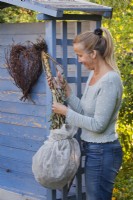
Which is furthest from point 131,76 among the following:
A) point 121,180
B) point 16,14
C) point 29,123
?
point 16,14

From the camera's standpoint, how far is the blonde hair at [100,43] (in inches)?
145

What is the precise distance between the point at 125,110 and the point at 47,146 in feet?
8.28

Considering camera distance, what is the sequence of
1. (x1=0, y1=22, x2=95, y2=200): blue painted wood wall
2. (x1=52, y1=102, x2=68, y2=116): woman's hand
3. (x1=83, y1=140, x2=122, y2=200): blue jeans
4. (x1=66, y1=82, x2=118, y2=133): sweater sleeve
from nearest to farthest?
(x1=66, y1=82, x2=118, y2=133): sweater sleeve < (x1=83, y1=140, x2=122, y2=200): blue jeans < (x1=52, y1=102, x2=68, y2=116): woman's hand < (x1=0, y1=22, x2=95, y2=200): blue painted wood wall

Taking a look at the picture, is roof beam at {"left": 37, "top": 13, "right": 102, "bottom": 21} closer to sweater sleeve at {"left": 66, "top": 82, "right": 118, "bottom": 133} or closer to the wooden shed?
the wooden shed

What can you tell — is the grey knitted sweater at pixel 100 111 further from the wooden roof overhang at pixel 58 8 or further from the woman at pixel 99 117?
the wooden roof overhang at pixel 58 8

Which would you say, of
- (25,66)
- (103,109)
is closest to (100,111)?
(103,109)

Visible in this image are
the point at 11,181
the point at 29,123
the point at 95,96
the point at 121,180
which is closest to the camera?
the point at 95,96

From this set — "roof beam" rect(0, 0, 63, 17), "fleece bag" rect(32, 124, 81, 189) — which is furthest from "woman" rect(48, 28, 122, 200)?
"roof beam" rect(0, 0, 63, 17)

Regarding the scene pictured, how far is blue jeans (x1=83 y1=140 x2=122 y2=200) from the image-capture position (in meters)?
3.66

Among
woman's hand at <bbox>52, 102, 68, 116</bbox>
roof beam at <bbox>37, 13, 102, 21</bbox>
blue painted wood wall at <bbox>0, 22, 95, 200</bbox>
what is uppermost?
roof beam at <bbox>37, 13, 102, 21</bbox>

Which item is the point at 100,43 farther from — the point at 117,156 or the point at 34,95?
the point at 34,95

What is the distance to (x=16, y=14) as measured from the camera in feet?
27.1

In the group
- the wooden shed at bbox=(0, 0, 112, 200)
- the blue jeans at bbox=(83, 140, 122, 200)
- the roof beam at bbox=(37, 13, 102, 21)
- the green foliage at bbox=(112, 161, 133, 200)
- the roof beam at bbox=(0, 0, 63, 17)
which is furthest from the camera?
the green foliage at bbox=(112, 161, 133, 200)

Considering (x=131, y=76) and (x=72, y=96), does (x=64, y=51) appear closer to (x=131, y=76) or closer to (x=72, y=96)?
(x=72, y=96)
